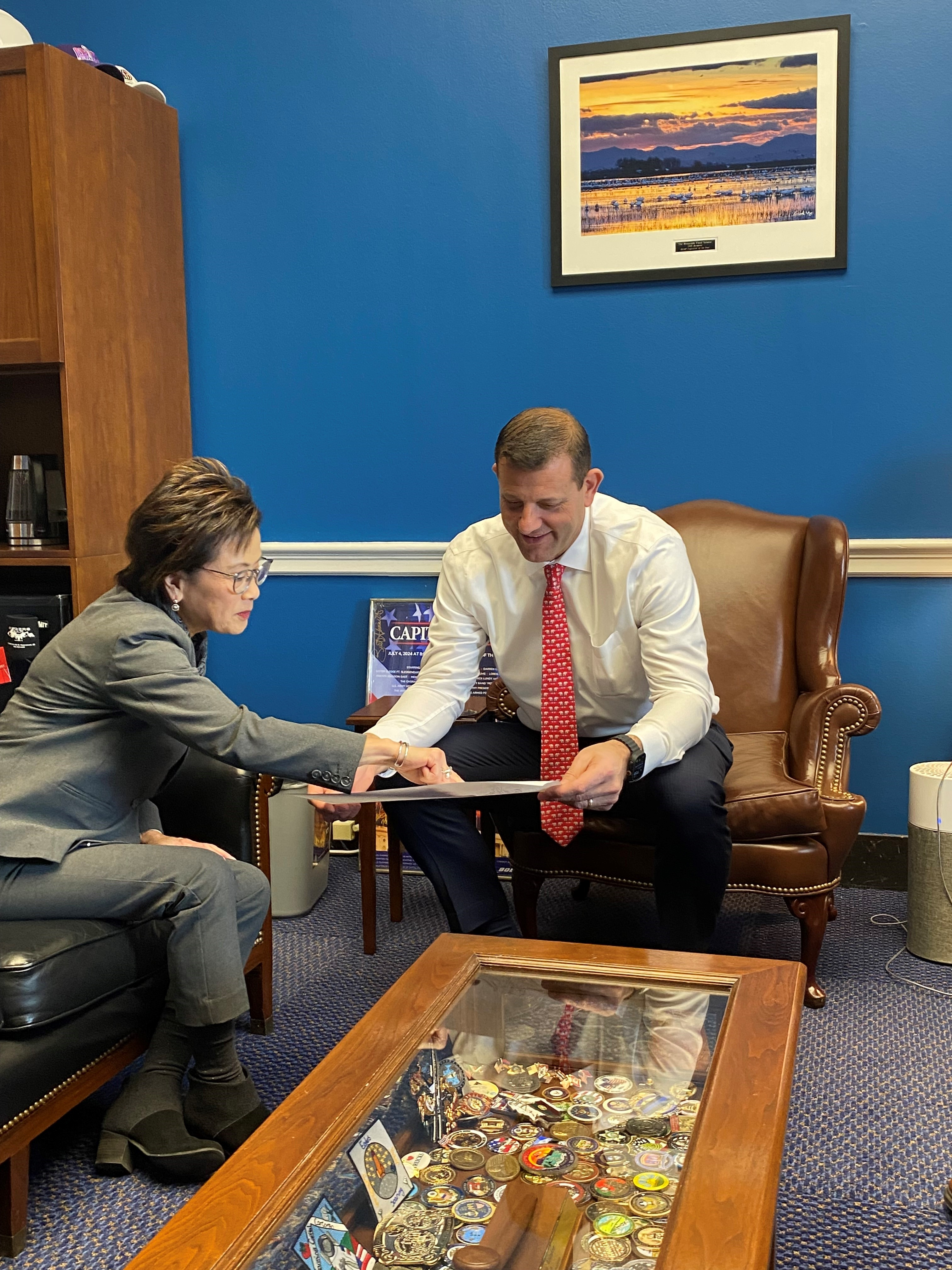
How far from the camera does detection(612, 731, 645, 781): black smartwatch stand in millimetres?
2180

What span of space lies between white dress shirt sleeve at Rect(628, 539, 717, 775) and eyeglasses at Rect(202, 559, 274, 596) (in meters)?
0.81

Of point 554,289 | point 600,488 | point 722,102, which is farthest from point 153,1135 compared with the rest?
point 722,102

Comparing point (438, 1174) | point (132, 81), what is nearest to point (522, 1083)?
point (438, 1174)

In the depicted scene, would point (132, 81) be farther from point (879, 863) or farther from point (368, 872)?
point (879, 863)

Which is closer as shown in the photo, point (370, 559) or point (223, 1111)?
point (223, 1111)

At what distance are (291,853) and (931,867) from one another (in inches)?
62.5

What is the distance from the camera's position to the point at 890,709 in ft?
10.3

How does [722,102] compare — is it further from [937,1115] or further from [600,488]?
[937,1115]

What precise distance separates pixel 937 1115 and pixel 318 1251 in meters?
1.36

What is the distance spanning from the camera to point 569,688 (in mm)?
2445

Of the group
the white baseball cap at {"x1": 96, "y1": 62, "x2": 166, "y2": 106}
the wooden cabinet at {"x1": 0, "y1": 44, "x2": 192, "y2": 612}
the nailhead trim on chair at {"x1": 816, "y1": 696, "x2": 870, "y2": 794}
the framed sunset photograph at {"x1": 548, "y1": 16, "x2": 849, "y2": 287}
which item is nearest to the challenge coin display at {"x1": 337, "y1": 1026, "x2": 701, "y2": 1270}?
the nailhead trim on chair at {"x1": 816, "y1": 696, "x2": 870, "y2": 794}

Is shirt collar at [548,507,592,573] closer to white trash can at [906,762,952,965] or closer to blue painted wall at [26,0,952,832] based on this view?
blue painted wall at [26,0,952,832]

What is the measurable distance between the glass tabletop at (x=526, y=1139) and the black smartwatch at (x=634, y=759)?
1.97 ft

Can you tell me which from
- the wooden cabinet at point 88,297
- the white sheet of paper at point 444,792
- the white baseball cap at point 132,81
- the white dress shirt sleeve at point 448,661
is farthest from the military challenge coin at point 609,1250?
the white baseball cap at point 132,81
